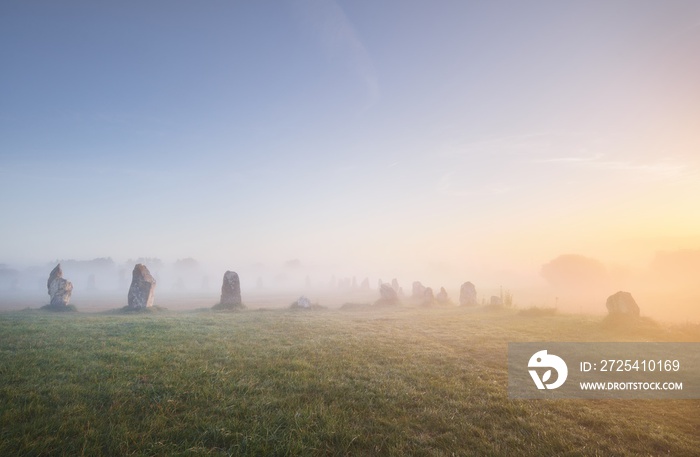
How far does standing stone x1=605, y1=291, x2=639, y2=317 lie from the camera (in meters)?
23.4

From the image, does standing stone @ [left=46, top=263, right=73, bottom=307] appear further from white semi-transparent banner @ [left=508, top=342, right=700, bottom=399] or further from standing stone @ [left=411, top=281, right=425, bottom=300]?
standing stone @ [left=411, top=281, right=425, bottom=300]

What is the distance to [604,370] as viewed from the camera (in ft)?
41.8

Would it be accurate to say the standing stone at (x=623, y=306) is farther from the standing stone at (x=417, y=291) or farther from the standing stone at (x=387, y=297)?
the standing stone at (x=417, y=291)

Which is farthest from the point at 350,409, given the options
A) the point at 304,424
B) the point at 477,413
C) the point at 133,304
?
the point at 133,304

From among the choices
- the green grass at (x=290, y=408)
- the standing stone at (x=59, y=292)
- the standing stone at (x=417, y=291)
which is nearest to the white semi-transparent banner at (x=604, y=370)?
the green grass at (x=290, y=408)

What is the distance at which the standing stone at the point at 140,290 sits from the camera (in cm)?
3575

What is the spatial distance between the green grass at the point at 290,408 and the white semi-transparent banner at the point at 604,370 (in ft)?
2.50

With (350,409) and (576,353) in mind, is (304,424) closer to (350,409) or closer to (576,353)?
(350,409)

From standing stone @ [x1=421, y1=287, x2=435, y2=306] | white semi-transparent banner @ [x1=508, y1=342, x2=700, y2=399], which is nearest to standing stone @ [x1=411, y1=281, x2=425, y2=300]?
standing stone @ [x1=421, y1=287, x2=435, y2=306]

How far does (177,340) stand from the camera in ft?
51.6

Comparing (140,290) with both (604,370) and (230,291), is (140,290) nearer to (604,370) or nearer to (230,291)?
(230,291)

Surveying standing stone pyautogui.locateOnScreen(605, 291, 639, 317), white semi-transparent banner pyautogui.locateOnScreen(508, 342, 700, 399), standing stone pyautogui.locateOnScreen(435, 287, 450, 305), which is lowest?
standing stone pyautogui.locateOnScreen(435, 287, 450, 305)
